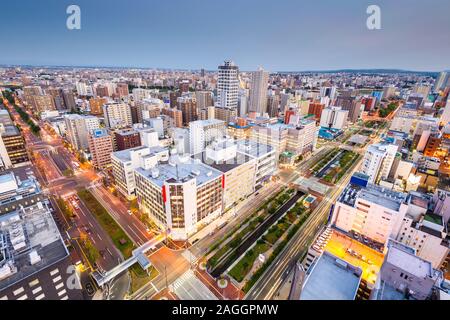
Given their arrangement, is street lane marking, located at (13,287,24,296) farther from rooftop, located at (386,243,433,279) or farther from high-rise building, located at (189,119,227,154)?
high-rise building, located at (189,119,227,154)

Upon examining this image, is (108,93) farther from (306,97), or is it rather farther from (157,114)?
(306,97)

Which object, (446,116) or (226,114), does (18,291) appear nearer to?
(226,114)

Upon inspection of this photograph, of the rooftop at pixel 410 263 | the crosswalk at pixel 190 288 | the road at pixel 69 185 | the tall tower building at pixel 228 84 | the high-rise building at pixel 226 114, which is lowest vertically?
the crosswalk at pixel 190 288

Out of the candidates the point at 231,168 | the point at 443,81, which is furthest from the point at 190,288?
the point at 443,81

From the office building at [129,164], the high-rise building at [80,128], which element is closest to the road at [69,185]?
the high-rise building at [80,128]

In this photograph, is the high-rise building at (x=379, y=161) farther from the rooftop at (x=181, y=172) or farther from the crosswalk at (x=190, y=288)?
the crosswalk at (x=190, y=288)
